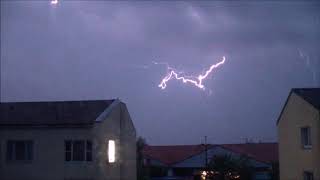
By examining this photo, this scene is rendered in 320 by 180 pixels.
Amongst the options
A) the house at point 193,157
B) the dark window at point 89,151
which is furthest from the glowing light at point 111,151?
the house at point 193,157

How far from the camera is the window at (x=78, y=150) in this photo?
33.5 m

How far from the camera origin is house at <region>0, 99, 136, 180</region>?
33.4 metres

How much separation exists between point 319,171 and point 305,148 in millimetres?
2538

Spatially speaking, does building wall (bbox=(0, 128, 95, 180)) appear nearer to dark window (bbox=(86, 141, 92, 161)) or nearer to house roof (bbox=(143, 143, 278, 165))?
dark window (bbox=(86, 141, 92, 161))

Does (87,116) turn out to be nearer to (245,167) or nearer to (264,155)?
(245,167)

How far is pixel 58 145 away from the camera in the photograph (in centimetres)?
3359

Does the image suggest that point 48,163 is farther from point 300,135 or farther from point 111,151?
point 300,135

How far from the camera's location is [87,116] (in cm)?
3444

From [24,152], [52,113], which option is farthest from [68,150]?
[52,113]

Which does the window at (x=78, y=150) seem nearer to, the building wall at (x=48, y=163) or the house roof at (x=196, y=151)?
the building wall at (x=48, y=163)

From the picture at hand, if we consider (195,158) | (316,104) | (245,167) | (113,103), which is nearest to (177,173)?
(195,158)

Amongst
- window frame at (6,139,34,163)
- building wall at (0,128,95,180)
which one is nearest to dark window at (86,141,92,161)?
building wall at (0,128,95,180)

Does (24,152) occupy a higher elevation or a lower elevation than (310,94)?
lower

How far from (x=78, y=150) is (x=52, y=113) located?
3.50 metres
